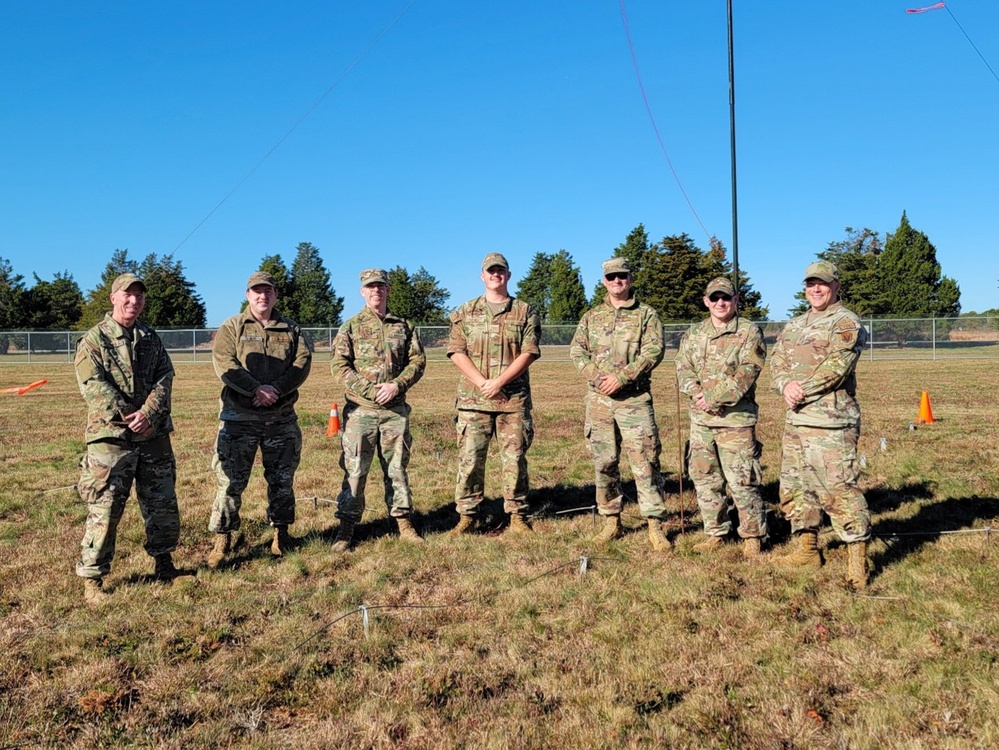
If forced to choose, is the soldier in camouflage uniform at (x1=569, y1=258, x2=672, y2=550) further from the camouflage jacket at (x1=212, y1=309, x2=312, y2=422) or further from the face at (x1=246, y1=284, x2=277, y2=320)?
the face at (x1=246, y1=284, x2=277, y2=320)

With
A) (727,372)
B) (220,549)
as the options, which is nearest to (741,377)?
(727,372)

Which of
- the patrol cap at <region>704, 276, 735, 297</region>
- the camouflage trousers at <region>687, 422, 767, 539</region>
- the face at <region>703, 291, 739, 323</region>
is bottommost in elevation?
the camouflage trousers at <region>687, 422, 767, 539</region>

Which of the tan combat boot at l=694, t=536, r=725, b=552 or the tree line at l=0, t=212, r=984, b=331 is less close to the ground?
the tree line at l=0, t=212, r=984, b=331

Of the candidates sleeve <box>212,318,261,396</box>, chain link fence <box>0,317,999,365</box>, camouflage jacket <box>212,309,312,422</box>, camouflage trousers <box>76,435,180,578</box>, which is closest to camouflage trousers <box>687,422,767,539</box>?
camouflage jacket <box>212,309,312,422</box>

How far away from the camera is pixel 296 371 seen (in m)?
5.81

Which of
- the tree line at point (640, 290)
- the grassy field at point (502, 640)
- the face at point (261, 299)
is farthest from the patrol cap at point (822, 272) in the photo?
the tree line at point (640, 290)

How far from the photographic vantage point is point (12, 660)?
12.9 ft

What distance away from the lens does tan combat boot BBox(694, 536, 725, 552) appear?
5.73 meters

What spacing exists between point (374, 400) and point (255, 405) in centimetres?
93

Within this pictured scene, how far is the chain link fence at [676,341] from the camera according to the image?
1283 inches

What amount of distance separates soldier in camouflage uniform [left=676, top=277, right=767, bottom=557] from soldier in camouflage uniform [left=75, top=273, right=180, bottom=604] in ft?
12.9

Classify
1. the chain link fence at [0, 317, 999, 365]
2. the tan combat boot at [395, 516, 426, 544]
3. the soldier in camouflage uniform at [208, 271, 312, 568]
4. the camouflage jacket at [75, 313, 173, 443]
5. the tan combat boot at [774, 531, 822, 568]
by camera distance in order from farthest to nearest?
the chain link fence at [0, 317, 999, 365]
the tan combat boot at [395, 516, 426, 544]
the soldier in camouflage uniform at [208, 271, 312, 568]
the tan combat boot at [774, 531, 822, 568]
the camouflage jacket at [75, 313, 173, 443]

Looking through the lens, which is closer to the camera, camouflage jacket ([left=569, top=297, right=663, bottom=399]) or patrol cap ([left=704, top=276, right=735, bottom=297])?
patrol cap ([left=704, top=276, right=735, bottom=297])

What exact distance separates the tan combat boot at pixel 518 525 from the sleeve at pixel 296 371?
2.18m
